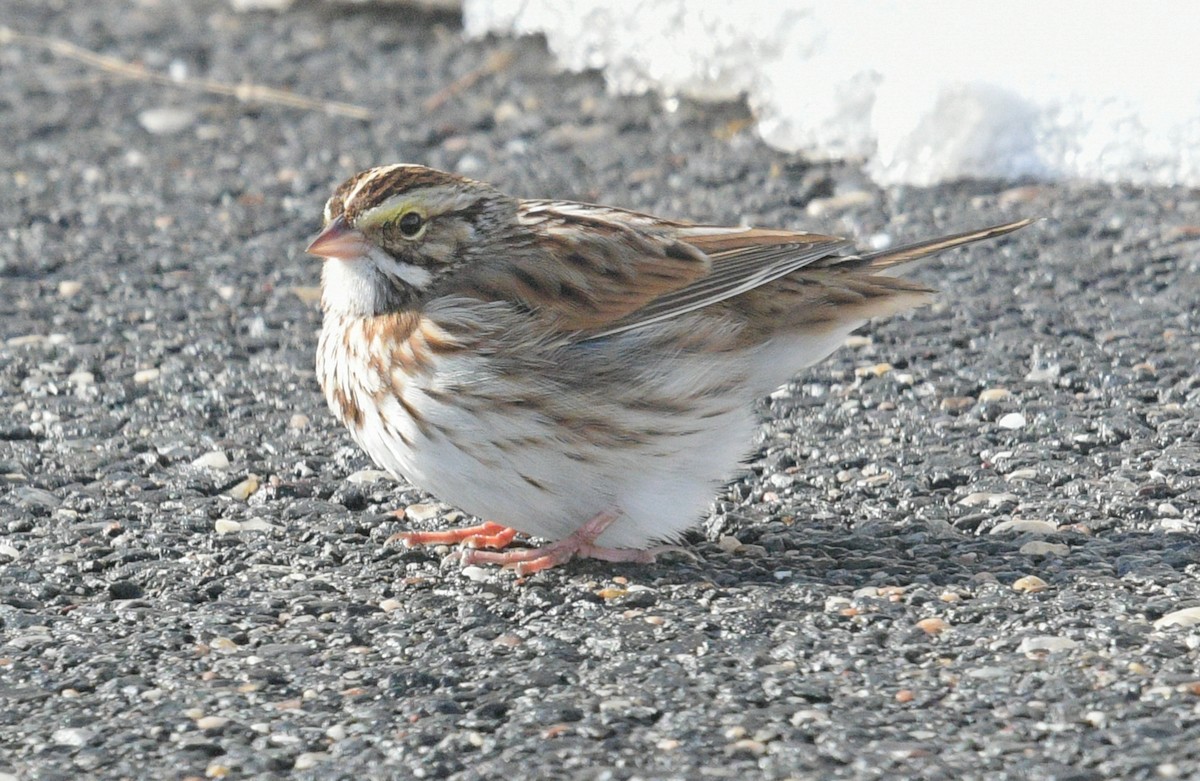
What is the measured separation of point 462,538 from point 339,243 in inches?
36.0

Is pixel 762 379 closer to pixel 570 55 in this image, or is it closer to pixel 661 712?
pixel 661 712

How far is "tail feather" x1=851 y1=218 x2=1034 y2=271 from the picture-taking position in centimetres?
507

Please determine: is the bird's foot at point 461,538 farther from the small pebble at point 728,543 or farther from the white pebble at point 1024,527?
the white pebble at point 1024,527

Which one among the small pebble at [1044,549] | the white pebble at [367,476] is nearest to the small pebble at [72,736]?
the white pebble at [367,476]

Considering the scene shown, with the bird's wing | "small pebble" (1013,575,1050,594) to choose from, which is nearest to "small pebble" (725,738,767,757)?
"small pebble" (1013,575,1050,594)

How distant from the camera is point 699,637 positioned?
174 inches

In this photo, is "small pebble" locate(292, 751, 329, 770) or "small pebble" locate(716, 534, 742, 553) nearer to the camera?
"small pebble" locate(292, 751, 329, 770)

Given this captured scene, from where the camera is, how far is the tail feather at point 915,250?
16.6 feet

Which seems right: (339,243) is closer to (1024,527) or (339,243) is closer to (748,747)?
(748,747)

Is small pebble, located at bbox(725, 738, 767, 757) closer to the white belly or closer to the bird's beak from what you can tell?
the white belly

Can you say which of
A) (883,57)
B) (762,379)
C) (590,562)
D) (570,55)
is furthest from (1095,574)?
(570,55)

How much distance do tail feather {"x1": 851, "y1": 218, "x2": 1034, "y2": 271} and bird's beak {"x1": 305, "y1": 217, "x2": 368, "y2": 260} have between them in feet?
4.65

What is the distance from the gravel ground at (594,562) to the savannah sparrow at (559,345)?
24 cm

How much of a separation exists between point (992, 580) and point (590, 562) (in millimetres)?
1083
